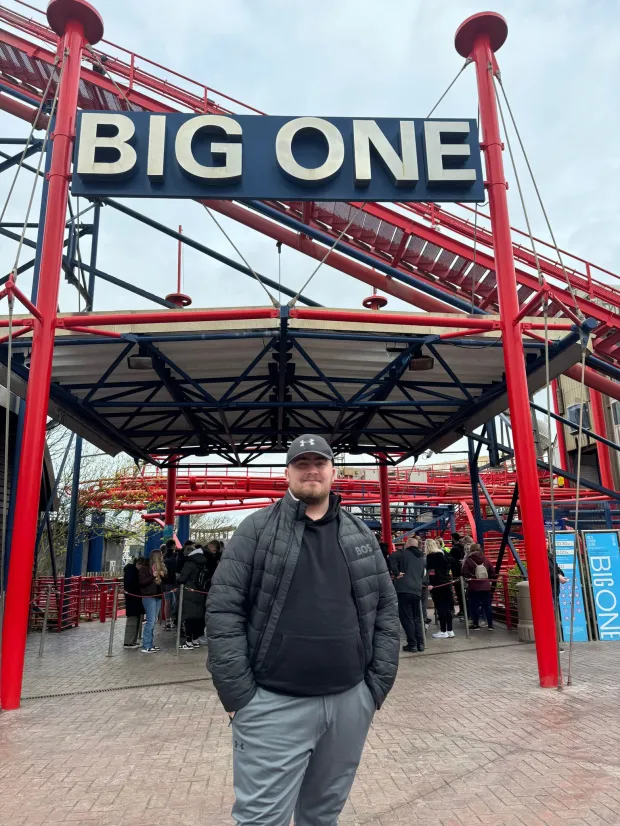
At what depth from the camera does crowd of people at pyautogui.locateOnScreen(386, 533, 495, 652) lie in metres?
10.1

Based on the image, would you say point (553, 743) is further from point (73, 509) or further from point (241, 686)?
point (73, 509)

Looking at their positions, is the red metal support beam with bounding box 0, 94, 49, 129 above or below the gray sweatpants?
above

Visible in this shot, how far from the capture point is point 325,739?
2625 millimetres

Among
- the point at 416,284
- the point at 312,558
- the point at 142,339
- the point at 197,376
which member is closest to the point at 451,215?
the point at 416,284

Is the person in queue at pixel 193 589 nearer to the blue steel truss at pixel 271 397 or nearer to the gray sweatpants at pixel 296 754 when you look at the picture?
the blue steel truss at pixel 271 397

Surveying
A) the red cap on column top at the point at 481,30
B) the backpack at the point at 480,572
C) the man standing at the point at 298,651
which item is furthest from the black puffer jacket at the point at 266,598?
the backpack at the point at 480,572

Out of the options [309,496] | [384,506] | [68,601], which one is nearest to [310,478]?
[309,496]

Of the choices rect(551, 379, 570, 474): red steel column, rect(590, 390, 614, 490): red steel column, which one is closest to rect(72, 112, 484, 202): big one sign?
rect(590, 390, 614, 490): red steel column

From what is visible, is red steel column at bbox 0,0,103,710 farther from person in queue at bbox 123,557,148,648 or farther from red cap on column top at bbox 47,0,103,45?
person in queue at bbox 123,557,148,648

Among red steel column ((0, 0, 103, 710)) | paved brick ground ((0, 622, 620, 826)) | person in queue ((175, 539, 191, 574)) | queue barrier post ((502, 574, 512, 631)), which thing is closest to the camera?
paved brick ground ((0, 622, 620, 826))

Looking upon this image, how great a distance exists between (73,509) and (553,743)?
483 inches

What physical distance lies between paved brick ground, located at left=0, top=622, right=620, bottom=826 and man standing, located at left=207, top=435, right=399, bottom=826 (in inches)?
60.9

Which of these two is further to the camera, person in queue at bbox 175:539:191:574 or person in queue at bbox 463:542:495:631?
person in queue at bbox 175:539:191:574

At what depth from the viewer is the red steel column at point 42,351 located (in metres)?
6.92
